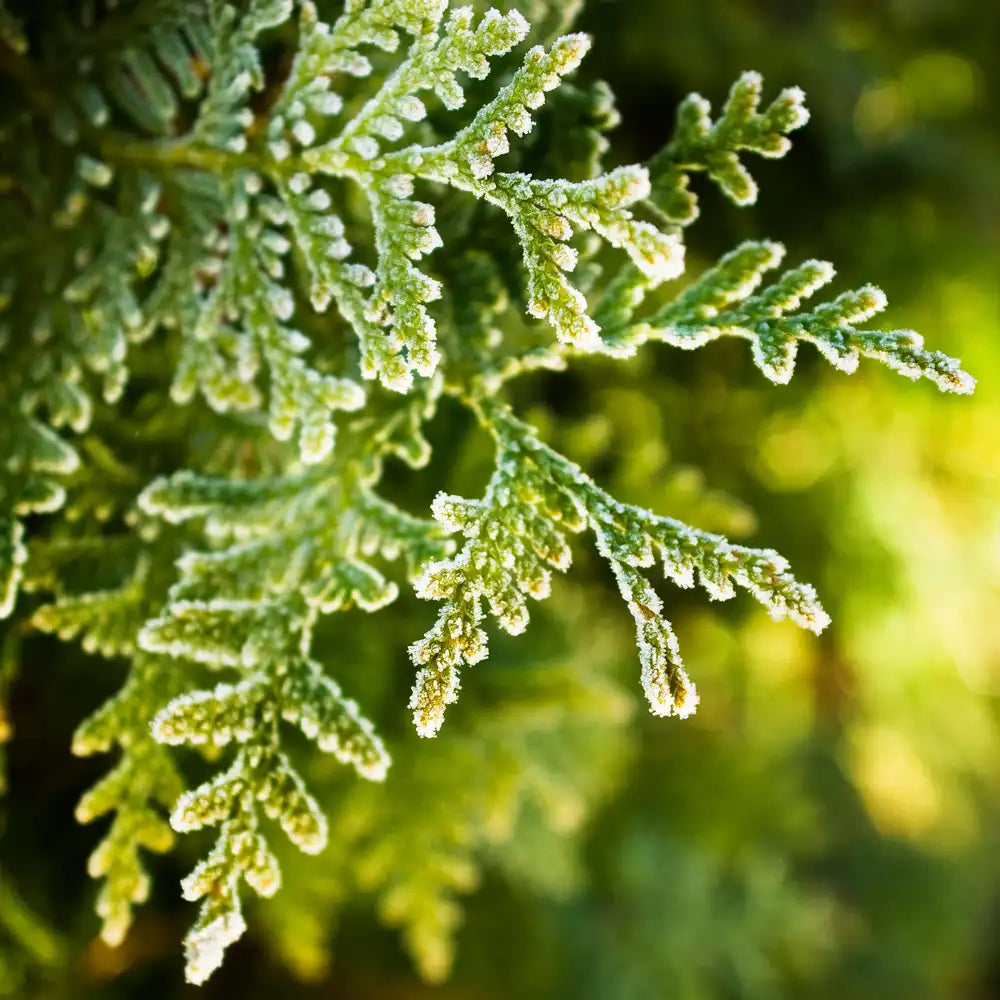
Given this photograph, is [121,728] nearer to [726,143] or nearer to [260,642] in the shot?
[260,642]

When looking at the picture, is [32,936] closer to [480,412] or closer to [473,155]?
[480,412]

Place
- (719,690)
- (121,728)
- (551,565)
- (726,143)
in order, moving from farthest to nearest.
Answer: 1. (719,690)
2. (121,728)
3. (726,143)
4. (551,565)

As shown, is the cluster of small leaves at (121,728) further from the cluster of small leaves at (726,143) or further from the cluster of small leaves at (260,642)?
the cluster of small leaves at (726,143)

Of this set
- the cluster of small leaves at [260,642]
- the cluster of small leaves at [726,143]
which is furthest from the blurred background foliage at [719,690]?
the cluster of small leaves at [726,143]

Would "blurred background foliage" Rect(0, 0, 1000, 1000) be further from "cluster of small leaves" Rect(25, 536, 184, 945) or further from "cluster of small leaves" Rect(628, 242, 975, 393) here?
"cluster of small leaves" Rect(628, 242, 975, 393)

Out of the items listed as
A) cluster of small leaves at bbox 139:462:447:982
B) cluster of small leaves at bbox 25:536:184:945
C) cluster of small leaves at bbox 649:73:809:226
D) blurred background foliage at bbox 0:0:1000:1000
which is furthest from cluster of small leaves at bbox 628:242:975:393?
cluster of small leaves at bbox 25:536:184:945

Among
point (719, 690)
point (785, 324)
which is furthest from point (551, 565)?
point (719, 690)
